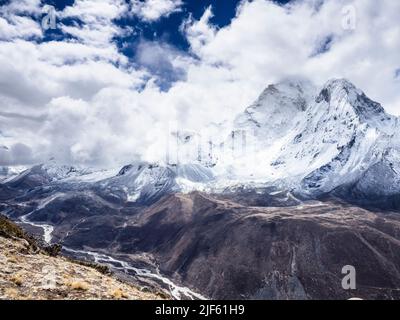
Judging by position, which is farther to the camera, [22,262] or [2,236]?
[2,236]

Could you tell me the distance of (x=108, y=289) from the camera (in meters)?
27.7

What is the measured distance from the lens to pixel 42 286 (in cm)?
2448

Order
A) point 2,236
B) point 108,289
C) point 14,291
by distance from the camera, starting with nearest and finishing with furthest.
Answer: point 14,291
point 108,289
point 2,236
